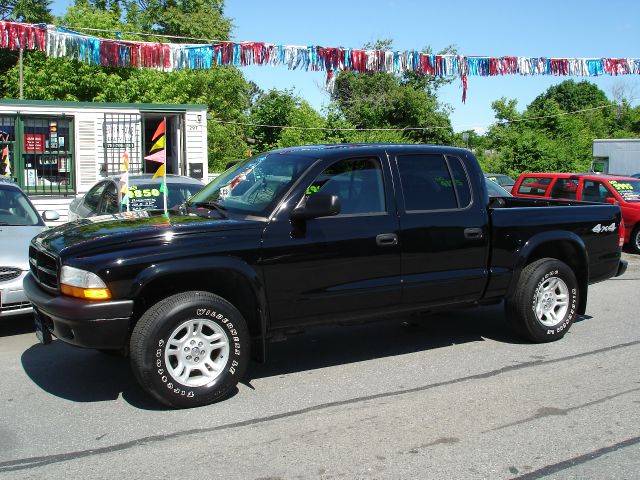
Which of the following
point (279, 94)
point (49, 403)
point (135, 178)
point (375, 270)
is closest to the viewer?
point (49, 403)

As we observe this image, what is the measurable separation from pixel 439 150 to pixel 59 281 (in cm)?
345

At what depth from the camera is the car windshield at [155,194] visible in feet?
32.4

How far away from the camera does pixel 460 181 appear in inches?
247

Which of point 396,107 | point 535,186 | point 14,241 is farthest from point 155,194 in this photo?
point 396,107

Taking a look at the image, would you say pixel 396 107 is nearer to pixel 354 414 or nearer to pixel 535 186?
pixel 535 186

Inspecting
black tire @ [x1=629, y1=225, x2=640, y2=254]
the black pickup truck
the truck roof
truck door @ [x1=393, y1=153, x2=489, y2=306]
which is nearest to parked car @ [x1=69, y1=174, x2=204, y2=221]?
the black pickup truck

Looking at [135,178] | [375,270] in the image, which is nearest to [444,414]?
[375,270]

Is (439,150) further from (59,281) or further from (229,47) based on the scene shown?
(229,47)

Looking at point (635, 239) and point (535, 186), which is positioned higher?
point (535, 186)

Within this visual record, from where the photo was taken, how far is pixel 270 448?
4.27m

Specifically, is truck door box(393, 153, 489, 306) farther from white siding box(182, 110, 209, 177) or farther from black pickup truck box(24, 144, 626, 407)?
white siding box(182, 110, 209, 177)

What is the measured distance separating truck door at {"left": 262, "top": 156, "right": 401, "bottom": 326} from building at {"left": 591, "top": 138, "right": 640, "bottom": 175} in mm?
31110

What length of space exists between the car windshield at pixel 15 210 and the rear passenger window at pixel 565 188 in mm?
10691

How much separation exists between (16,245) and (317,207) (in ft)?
12.2
